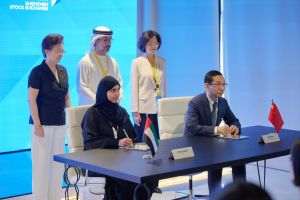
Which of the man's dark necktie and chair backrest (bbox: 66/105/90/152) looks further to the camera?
the man's dark necktie

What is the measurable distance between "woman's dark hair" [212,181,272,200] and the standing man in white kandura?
3.49 m

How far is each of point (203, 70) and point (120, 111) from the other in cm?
238

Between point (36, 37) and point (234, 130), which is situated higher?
point (36, 37)

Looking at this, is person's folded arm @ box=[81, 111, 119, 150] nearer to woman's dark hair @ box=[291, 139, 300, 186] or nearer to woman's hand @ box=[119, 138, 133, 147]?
woman's hand @ box=[119, 138, 133, 147]

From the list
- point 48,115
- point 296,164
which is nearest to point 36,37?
point 48,115

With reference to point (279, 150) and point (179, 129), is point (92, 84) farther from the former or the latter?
point (279, 150)

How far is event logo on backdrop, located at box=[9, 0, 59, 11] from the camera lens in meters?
5.46

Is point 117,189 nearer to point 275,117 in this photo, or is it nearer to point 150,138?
point 150,138

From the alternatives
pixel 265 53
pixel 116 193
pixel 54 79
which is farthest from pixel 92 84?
pixel 265 53

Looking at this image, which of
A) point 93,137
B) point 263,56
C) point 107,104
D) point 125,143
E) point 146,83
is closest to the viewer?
point 125,143

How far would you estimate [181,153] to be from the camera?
323cm

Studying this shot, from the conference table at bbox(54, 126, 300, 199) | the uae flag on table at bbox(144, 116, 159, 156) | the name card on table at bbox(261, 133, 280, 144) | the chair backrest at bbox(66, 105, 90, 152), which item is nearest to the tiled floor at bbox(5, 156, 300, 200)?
the name card on table at bbox(261, 133, 280, 144)

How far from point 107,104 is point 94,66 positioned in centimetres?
81

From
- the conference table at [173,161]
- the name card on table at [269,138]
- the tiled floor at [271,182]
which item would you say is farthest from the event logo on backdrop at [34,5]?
the name card on table at [269,138]
